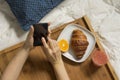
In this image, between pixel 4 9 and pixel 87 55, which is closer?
pixel 87 55

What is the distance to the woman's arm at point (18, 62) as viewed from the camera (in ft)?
3.51

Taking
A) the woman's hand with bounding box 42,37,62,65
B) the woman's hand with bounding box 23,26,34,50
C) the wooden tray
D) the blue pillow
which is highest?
the blue pillow

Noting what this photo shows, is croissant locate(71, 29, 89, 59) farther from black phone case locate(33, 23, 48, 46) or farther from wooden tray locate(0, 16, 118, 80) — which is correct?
black phone case locate(33, 23, 48, 46)

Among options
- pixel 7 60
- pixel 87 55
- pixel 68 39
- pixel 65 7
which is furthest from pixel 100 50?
pixel 7 60

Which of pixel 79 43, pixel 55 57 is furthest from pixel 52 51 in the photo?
pixel 79 43

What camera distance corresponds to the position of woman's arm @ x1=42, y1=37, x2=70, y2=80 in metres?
1.10

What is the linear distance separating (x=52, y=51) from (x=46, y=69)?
0.37 feet

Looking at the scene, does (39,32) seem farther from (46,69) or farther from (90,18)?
(90,18)

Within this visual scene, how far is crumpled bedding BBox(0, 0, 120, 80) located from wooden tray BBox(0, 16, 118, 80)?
1.8 inches

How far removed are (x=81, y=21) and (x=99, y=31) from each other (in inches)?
4.2

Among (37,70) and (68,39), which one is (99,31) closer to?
(68,39)

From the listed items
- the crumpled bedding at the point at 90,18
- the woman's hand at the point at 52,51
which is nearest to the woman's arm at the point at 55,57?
the woman's hand at the point at 52,51

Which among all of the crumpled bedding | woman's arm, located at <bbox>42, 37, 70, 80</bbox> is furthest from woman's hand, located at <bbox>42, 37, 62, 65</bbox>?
the crumpled bedding

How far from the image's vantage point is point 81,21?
1267 millimetres
